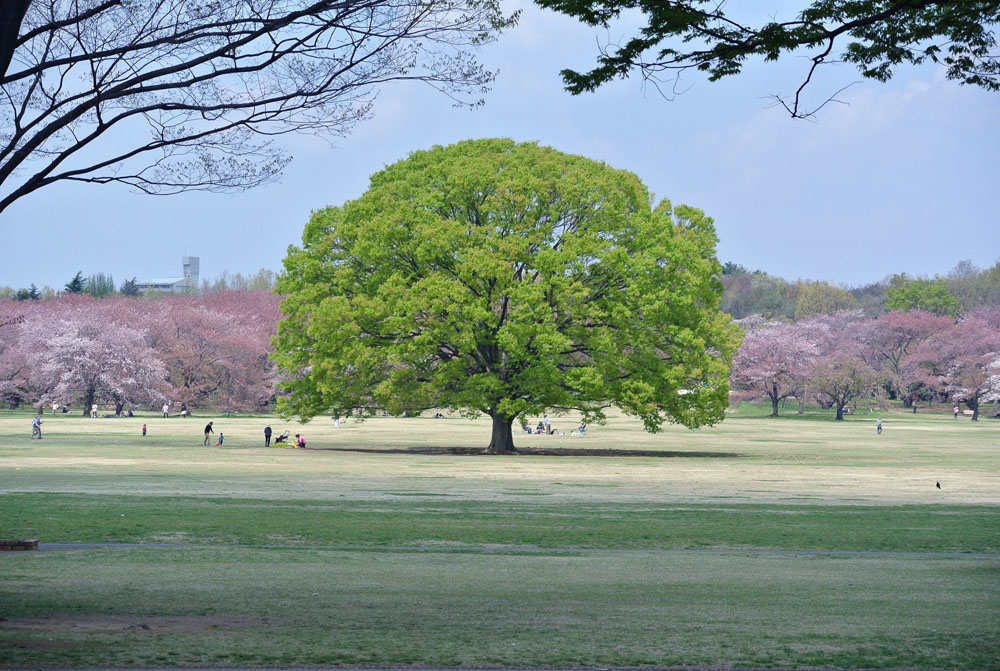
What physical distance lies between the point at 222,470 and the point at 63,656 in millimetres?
30138

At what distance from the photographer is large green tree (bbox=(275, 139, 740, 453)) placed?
48062 mm

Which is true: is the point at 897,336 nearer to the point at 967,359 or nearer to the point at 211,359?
the point at 967,359

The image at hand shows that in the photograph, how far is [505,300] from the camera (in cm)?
4969

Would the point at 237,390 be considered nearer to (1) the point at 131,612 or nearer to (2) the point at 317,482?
(2) the point at 317,482

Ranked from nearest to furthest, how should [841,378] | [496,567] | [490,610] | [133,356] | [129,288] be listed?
[490,610] → [496,567] → [133,356] → [841,378] → [129,288]

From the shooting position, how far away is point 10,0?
33.9ft

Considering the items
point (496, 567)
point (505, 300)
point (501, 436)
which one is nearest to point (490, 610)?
point (496, 567)

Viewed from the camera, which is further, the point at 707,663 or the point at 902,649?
the point at 902,649

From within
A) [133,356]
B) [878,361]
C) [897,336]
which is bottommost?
[133,356]

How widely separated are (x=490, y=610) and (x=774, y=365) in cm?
11348

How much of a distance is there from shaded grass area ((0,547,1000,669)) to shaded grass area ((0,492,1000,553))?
2498 millimetres

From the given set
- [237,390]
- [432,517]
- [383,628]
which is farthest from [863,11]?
[237,390]

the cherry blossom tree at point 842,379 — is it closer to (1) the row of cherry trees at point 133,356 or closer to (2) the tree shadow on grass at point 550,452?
(1) the row of cherry trees at point 133,356

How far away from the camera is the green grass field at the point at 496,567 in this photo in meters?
9.34
